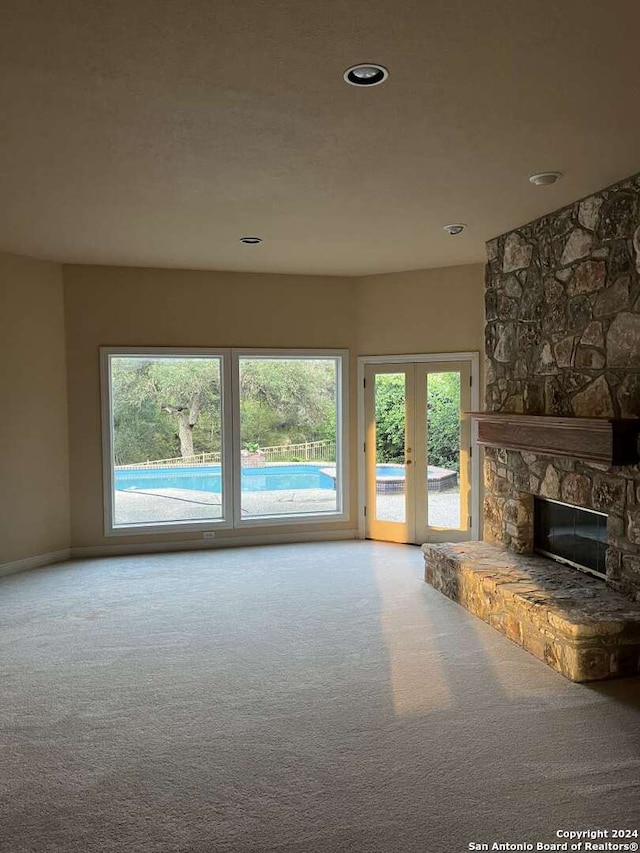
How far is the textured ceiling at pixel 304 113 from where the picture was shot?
89.4 inches

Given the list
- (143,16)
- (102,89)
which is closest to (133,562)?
(102,89)

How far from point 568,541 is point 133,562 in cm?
403

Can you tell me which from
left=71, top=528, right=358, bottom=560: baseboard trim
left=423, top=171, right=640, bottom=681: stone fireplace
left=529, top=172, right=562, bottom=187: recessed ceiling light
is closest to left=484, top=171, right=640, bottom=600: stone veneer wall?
left=423, top=171, right=640, bottom=681: stone fireplace

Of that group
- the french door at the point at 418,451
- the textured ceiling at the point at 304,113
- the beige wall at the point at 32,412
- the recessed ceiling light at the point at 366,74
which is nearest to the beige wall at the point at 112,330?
the beige wall at the point at 32,412

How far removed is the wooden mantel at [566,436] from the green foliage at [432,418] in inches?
47.5

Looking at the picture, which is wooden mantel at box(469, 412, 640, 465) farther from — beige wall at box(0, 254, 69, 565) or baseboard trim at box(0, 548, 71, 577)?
baseboard trim at box(0, 548, 71, 577)

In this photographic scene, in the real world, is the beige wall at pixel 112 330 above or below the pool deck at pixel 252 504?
above

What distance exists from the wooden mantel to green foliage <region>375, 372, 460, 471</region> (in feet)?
3.96

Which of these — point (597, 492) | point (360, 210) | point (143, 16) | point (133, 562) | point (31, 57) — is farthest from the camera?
point (133, 562)

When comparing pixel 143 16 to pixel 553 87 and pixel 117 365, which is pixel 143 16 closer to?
pixel 553 87

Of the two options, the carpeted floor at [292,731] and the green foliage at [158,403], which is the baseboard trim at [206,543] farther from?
the carpeted floor at [292,731]

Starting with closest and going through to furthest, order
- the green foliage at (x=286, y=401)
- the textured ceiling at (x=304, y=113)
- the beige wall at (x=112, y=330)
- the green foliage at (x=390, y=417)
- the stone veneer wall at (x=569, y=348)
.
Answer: the textured ceiling at (x=304, y=113)
the stone veneer wall at (x=569, y=348)
the beige wall at (x=112, y=330)
the green foliage at (x=390, y=417)
the green foliage at (x=286, y=401)

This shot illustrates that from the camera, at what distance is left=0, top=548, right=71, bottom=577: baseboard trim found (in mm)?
5941

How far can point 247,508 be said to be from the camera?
278 inches
